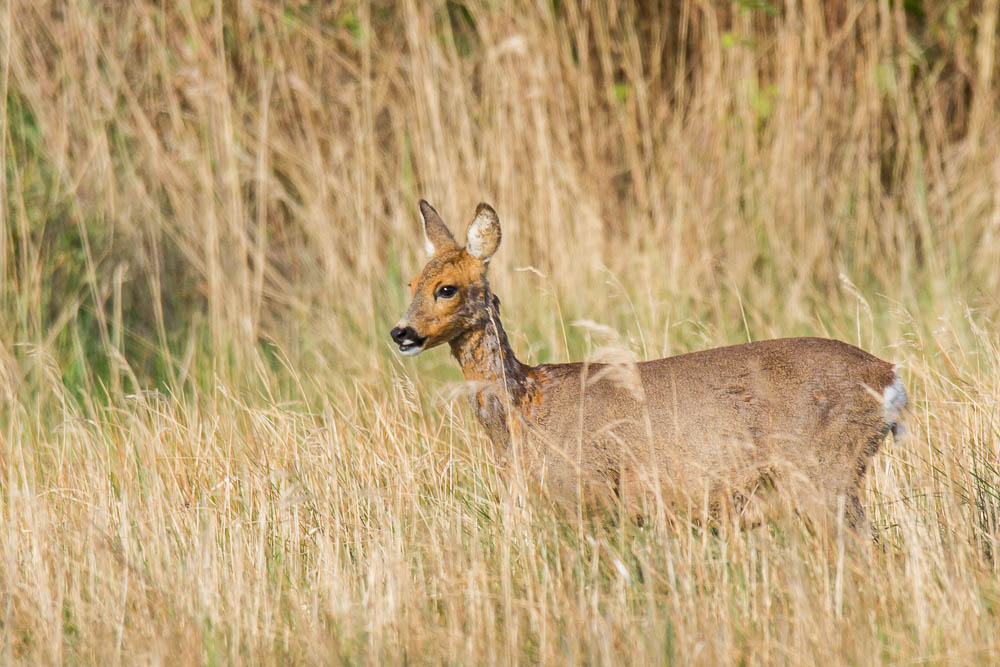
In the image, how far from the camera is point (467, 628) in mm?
3342

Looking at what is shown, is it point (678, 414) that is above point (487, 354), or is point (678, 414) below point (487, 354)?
below

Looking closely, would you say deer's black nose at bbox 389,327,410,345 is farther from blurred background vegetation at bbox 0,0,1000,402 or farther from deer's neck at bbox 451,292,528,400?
blurred background vegetation at bbox 0,0,1000,402

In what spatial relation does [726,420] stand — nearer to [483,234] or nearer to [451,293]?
[451,293]

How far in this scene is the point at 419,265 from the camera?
285 inches

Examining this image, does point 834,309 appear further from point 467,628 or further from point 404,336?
point 467,628

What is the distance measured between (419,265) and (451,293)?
2.88 metres

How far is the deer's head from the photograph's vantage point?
4.32 meters

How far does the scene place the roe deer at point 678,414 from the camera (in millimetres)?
3799

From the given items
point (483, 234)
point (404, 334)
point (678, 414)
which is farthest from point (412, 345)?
point (678, 414)

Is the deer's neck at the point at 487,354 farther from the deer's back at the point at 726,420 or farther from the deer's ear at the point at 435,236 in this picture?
the deer's ear at the point at 435,236

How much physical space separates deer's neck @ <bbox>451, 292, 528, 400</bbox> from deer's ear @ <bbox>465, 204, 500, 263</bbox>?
0.65 feet

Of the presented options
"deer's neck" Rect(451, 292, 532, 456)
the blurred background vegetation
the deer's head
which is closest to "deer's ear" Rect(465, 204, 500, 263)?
the deer's head

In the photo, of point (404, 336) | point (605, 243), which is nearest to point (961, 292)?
point (605, 243)

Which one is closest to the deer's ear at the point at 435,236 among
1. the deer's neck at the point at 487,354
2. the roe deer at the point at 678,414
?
the roe deer at the point at 678,414
